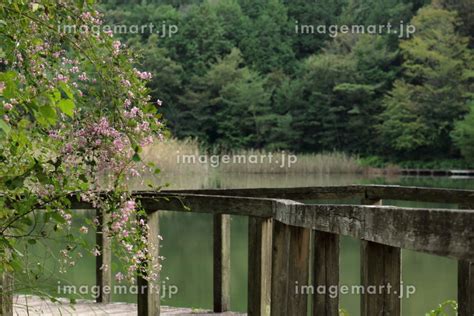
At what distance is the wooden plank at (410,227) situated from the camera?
2080mm

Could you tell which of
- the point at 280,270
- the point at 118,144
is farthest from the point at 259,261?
the point at 118,144

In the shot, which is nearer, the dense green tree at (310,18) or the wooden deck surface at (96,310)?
the wooden deck surface at (96,310)

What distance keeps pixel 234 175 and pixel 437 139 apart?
1247 centimetres

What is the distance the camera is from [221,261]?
250 inches

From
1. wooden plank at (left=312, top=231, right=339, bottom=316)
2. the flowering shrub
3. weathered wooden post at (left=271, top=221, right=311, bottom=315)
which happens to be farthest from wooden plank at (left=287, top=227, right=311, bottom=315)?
the flowering shrub

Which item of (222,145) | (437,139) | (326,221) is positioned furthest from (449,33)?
(326,221)

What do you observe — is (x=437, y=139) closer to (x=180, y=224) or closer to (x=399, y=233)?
(x=180, y=224)

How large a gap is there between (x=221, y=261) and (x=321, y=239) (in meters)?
2.66

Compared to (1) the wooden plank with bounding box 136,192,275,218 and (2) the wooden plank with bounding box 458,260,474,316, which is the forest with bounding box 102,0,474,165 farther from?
(1) the wooden plank with bounding box 136,192,275,218

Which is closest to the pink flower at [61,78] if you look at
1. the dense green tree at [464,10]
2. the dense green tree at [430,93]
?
the dense green tree at [430,93]

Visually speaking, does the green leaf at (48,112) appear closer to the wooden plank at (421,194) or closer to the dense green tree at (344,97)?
the wooden plank at (421,194)

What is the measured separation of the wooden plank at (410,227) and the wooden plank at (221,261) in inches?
111

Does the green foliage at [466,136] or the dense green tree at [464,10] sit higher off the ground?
the dense green tree at [464,10]

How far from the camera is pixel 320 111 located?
4350 cm
